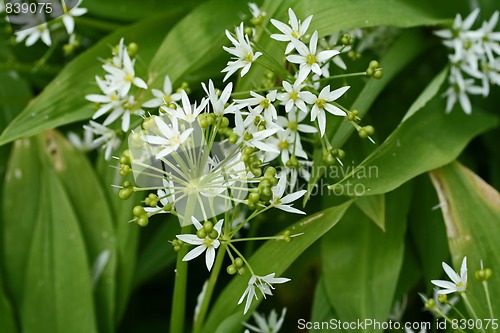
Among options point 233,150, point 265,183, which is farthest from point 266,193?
point 233,150

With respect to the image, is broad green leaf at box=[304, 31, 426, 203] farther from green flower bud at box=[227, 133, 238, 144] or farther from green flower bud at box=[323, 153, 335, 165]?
green flower bud at box=[227, 133, 238, 144]

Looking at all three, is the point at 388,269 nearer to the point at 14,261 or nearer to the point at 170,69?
the point at 170,69

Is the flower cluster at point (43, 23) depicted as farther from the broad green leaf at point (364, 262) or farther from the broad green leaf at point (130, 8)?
the broad green leaf at point (364, 262)

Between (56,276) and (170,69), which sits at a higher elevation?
(170,69)

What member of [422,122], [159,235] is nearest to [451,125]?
[422,122]

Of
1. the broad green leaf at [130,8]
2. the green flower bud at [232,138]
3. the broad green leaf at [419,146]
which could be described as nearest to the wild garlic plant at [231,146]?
the green flower bud at [232,138]

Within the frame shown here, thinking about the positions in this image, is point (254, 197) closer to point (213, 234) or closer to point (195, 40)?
point (213, 234)

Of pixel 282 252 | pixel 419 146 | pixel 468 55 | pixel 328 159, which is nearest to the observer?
pixel 328 159
